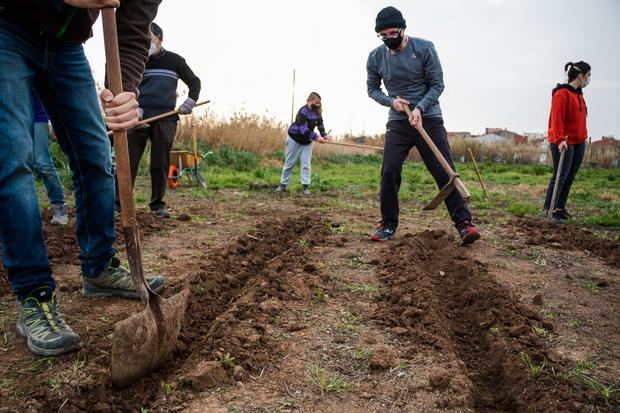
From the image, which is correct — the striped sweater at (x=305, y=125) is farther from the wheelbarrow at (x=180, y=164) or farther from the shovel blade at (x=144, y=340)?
the shovel blade at (x=144, y=340)

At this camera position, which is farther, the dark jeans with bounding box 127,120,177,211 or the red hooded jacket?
the red hooded jacket

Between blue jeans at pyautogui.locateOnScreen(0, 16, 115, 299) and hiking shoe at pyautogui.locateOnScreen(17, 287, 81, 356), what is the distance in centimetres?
5

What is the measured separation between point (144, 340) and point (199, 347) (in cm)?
39

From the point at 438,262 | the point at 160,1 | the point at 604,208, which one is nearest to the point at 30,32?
the point at 160,1

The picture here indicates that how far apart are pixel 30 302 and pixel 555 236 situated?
500 cm

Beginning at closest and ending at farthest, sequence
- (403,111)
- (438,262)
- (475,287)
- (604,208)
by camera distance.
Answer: (475,287)
(438,262)
(403,111)
(604,208)

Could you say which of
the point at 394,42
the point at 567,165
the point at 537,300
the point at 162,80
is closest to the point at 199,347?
the point at 537,300

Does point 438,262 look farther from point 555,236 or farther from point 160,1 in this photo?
point 160,1

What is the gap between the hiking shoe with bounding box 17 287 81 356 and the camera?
2.20 metres

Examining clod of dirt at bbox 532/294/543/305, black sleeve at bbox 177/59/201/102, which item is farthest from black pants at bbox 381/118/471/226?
black sleeve at bbox 177/59/201/102

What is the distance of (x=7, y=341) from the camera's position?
2.39m

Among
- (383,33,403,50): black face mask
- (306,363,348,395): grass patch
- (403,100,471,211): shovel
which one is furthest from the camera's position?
(383,33,403,50): black face mask

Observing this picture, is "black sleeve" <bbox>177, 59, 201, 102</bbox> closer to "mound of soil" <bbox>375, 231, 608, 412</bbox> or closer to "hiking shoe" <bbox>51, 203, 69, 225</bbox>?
"hiking shoe" <bbox>51, 203, 69, 225</bbox>

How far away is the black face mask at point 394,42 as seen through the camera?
4918 millimetres
